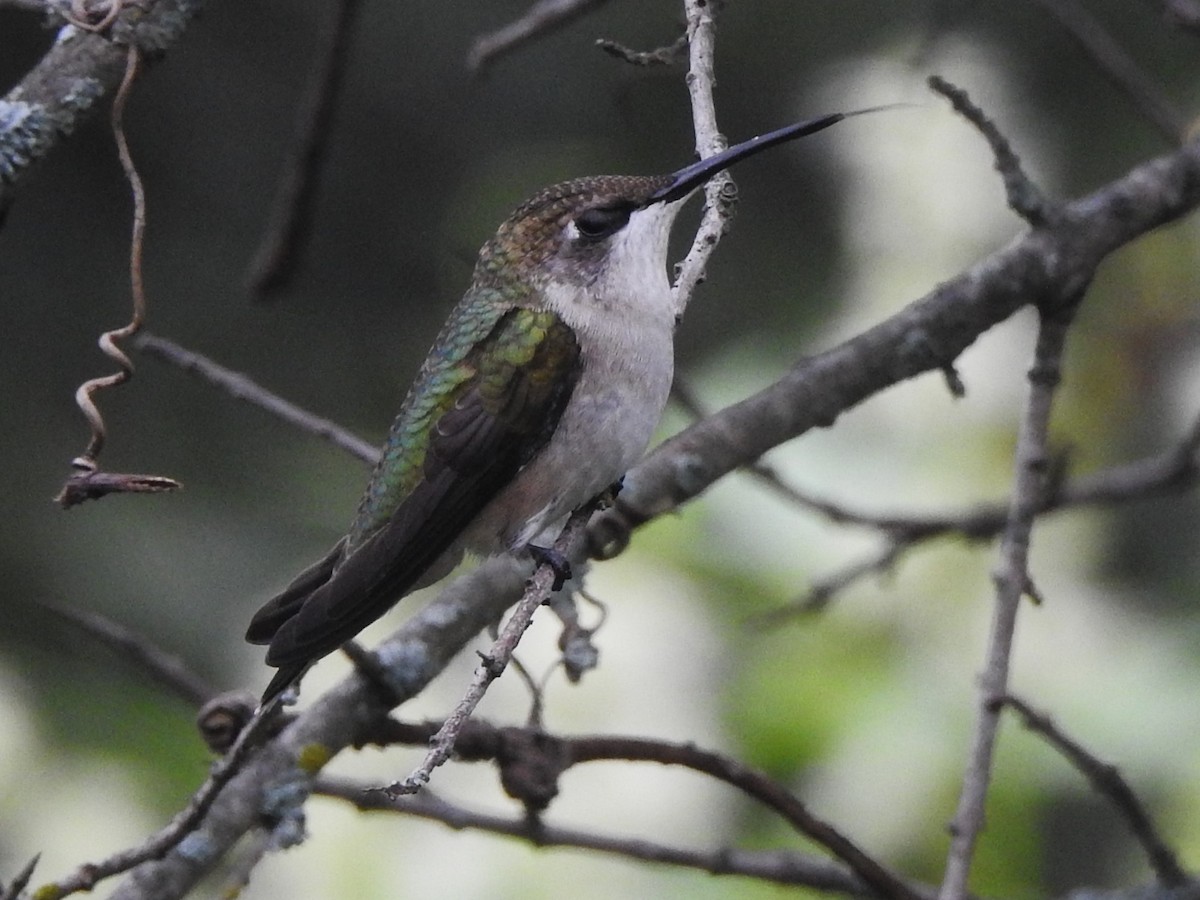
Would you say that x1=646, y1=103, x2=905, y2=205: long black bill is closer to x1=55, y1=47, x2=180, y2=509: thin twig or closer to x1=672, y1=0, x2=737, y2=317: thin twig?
x1=672, y1=0, x2=737, y2=317: thin twig

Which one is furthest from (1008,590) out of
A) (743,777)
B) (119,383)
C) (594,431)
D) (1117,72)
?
(119,383)

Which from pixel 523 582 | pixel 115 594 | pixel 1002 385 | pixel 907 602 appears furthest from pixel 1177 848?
pixel 115 594

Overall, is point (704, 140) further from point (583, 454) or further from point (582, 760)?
point (582, 760)

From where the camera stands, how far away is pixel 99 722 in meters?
4.63

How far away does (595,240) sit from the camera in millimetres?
3377

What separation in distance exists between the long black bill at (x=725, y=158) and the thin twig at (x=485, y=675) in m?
0.71

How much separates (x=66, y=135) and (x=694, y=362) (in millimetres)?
3139

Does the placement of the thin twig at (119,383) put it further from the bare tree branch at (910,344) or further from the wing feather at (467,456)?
the bare tree branch at (910,344)

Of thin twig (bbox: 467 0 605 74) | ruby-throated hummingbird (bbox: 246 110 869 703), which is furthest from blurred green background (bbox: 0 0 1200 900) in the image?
ruby-throated hummingbird (bbox: 246 110 869 703)

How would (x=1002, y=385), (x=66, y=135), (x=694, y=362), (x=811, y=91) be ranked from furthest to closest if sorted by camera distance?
(x=811, y=91), (x=694, y=362), (x=1002, y=385), (x=66, y=135)

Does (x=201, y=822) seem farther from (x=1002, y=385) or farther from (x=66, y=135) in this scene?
(x=1002, y=385)

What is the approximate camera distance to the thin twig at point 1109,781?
2.77 meters

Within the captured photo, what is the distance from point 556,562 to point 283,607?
714 millimetres

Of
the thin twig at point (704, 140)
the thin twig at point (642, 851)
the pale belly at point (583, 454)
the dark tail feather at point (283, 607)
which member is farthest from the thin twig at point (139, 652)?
the thin twig at point (704, 140)
